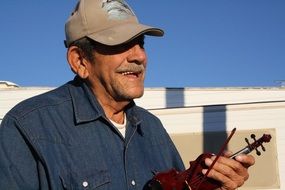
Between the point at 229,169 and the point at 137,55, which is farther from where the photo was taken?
the point at 137,55

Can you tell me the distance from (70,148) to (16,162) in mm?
265

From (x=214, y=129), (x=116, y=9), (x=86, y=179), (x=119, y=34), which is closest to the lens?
(x=86, y=179)

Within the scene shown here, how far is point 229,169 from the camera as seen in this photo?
2139 mm

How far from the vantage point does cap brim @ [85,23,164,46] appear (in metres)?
2.53

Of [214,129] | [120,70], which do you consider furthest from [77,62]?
[214,129]

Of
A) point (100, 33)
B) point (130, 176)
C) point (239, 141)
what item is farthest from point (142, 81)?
point (239, 141)

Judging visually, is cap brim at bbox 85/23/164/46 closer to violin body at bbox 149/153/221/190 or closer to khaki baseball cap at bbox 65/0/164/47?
khaki baseball cap at bbox 65/0/164/47

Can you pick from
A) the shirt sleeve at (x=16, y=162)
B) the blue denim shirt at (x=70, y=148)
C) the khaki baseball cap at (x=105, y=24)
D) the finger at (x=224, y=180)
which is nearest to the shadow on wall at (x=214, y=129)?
the blue denim shirt at (x=70, y=148)

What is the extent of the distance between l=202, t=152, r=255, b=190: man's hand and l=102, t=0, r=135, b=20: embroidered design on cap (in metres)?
0.98

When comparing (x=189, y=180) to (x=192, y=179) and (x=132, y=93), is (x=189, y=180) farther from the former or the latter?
(x=132, y=93)

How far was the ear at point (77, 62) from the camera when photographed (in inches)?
106

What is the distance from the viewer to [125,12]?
2688 mm

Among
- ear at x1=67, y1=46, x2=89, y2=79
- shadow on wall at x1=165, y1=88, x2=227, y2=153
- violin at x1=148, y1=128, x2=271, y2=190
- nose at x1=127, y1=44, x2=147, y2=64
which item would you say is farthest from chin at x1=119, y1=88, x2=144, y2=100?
shadow on wall at x1=165, y1=88, x2=227, y2=153

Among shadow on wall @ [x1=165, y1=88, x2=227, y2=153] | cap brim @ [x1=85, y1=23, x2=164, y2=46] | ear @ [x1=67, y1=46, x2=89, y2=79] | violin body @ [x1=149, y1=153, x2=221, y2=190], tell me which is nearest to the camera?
violin body @ [x1=149, y1=153, x2=221, y2=190]
